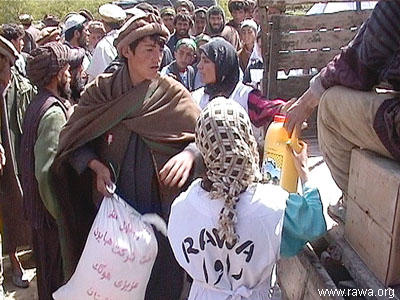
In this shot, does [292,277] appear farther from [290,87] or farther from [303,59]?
[303,59]

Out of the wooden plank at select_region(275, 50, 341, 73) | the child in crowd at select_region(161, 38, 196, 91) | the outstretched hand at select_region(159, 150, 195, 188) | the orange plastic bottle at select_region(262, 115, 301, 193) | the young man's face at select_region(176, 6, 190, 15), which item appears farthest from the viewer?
the young man's face at select_region(176, 6, 190, 15)

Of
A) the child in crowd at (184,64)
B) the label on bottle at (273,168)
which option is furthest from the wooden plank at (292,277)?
the child in crowd at (184,64)

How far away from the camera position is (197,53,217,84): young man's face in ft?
12.8

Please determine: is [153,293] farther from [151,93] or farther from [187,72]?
[187,72]

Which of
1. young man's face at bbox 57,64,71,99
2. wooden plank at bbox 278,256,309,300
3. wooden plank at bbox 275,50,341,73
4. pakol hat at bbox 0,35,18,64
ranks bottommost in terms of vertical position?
wooden plank at bbox 278,256,309,300

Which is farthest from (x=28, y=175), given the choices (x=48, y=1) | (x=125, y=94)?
(x=48, y=1)

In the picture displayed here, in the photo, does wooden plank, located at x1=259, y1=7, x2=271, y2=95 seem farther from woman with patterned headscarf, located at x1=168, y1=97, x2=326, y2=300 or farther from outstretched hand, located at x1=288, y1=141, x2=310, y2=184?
woman with patterned headscarf, located at x1=168, y1=97, x2=326, y2=300

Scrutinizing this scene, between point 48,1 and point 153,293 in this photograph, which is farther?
point 48,1

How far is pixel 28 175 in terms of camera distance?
3.43m

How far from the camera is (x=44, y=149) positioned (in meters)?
3.08

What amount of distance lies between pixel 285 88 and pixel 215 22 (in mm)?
2855

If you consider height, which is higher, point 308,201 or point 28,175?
point 308,201

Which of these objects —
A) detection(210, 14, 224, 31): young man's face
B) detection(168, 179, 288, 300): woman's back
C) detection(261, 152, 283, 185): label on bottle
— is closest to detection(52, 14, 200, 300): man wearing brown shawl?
detection(261, 152, 283, 185): label on bottle

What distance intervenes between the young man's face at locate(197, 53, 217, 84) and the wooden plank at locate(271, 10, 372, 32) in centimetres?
63
